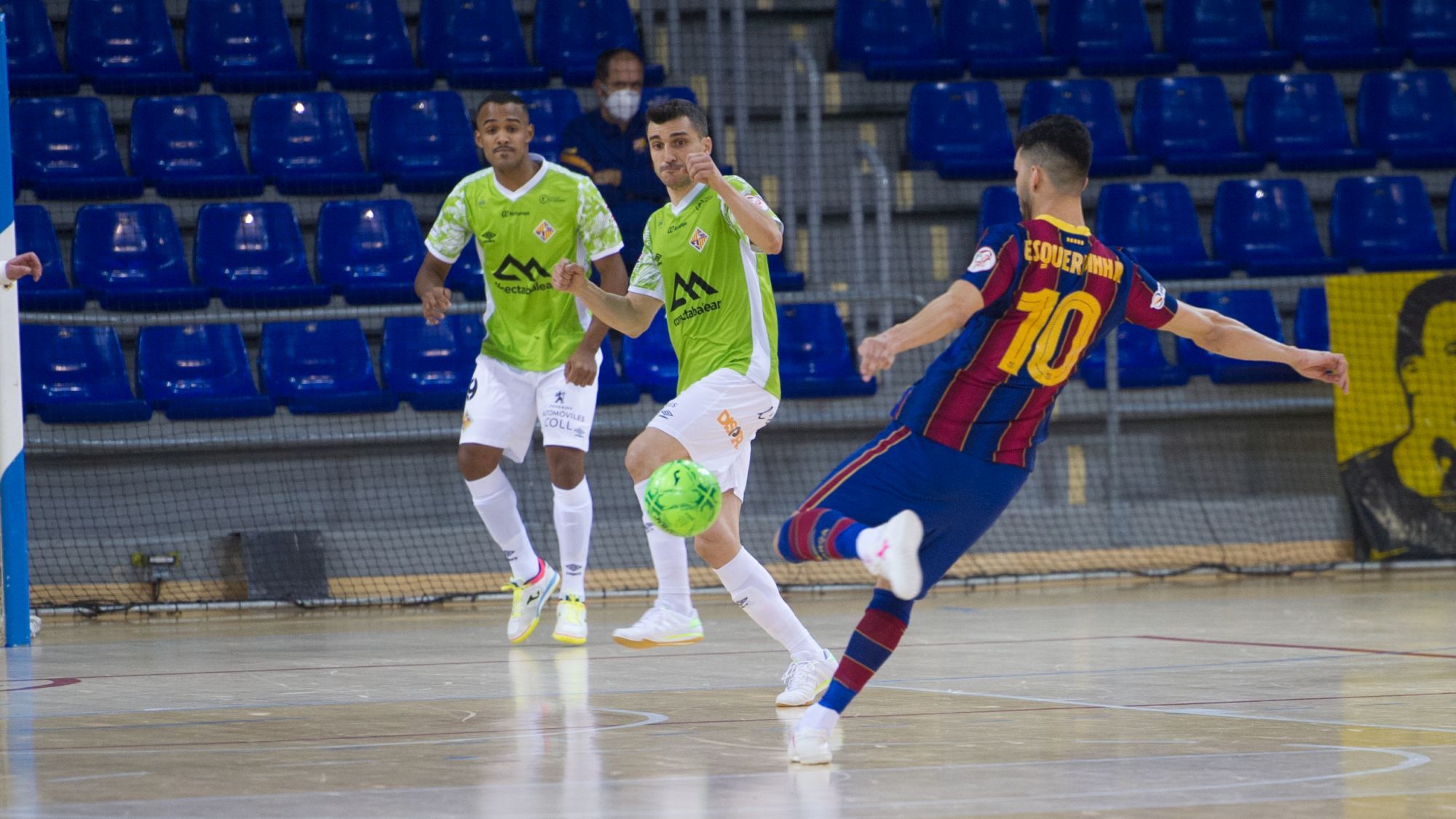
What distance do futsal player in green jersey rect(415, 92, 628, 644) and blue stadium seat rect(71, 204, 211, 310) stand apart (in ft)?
13.2

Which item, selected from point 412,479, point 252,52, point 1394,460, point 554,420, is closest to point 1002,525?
point 1394,460

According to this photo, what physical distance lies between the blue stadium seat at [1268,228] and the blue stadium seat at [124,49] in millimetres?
8037

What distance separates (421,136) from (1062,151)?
8.68 m

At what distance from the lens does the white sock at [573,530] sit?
26.9 feet

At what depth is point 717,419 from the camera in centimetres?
614

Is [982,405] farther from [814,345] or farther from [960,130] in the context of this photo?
[960,130]

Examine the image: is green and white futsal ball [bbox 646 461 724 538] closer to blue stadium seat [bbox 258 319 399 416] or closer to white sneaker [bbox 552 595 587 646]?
white sneaker [bbox 552 595 587 646]

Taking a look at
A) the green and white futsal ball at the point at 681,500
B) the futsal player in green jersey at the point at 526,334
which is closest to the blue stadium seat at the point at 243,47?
the futsal player in green jersey at the point at 526,334

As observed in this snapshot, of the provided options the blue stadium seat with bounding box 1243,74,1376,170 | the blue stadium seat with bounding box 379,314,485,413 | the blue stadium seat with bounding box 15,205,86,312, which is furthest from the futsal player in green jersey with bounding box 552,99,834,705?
the blue stadium seat with bounding box 1243,74,1376,170

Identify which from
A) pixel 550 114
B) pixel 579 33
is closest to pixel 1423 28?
pixel 579 33

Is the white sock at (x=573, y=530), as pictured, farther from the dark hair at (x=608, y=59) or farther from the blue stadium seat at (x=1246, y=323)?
the blue stadium seat at (x=1246, y=323)

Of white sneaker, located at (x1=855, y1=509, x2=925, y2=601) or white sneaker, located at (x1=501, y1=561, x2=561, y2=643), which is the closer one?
white sneaker, located at (x1=855, y1=509, x2=925, y2=601)

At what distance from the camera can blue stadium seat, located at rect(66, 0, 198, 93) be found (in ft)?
41.7

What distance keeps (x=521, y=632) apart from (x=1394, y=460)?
6895 millimetres
